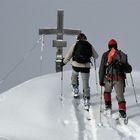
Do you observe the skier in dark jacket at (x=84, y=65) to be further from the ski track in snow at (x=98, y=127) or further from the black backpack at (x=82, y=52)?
the ski track in snow at (x=98, y=127)

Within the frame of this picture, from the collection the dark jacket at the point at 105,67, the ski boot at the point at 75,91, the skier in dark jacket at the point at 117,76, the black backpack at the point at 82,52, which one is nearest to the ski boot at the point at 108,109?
the skier in dark jacket at the point at 117,76

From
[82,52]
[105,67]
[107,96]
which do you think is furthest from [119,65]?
[82,52]

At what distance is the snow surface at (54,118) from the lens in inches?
507

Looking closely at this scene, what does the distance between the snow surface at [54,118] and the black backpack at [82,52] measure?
123 centimetres

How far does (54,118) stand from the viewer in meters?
14.0

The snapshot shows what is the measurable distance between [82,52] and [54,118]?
238cm

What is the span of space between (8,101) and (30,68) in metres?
110

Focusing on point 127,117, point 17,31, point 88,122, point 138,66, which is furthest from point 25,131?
point 17,31

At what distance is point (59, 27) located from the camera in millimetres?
22156

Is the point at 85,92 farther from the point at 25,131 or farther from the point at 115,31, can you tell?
the point at 115,31

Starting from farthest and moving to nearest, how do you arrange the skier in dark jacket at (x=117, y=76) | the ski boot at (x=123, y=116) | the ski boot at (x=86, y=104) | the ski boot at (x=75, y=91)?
the ski boot at (x=75, y=91)
the ski boot at (x=86, y=104)
the skier in dark jacket at (x=117, y=76)
the ski boot at (x=123, y=116)

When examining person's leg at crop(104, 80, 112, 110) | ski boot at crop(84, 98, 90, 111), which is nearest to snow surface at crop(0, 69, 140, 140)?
ski boot at crop(84, 98, 90, 111)

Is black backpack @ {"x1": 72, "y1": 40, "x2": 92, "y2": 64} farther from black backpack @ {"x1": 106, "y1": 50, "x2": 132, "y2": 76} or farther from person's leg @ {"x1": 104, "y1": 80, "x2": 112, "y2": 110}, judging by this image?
black backpack @ {"x1": 106, "y1": 50, "x2": 132, "y2": 76}

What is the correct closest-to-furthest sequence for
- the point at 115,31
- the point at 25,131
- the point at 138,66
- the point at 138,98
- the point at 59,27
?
the point at 25,131
the point at 138,98
the point at 59,27
the point at 138,66
the point at 115,31
